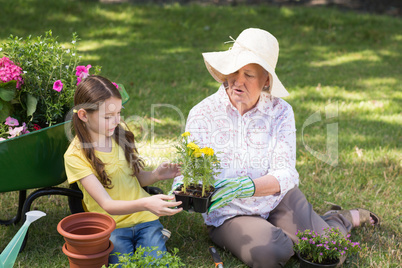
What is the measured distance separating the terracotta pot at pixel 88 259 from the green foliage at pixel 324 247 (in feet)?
3.18

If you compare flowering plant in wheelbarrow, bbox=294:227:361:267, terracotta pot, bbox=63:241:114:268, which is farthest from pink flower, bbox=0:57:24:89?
flowering plant in wheelbarrow, bbox=294:227:361:267

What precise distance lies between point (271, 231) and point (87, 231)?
0.95 meters

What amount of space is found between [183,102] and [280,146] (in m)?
2.55

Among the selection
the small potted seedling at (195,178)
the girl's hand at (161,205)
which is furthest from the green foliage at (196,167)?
the girl's hand at (161,205)

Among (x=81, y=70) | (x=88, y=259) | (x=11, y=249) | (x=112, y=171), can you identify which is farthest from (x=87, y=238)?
(x=81, y=70)

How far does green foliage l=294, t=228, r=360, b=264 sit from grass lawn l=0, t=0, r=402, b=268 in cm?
23

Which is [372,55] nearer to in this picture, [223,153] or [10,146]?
[223,153]

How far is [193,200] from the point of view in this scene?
2.22 meters

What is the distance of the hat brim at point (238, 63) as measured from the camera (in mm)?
2370

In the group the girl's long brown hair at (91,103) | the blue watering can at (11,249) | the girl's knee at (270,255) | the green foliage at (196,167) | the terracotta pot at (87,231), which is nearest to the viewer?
the blue watering can at (11,249)

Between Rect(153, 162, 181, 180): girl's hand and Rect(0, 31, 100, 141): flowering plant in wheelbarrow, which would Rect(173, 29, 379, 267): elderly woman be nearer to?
Rect(153, 162, 181, 180): girl's hand

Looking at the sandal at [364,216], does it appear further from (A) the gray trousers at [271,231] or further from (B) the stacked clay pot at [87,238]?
(B) the stacked clay pot at [87,238]

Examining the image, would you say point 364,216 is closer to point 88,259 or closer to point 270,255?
point 270,255

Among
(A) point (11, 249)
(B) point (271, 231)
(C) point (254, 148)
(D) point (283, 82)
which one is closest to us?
(A) point (11, 249)
